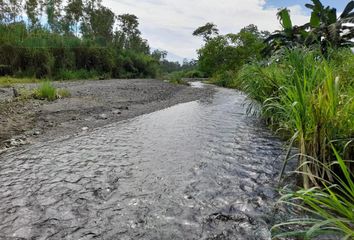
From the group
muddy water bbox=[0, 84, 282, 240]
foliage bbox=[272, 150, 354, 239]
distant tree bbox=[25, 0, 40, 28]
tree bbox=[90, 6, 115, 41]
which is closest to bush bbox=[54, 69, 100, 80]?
distant tree bbox=[25, 0, 40, 28]

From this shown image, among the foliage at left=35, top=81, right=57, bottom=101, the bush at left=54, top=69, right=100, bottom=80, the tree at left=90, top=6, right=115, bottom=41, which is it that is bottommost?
the foliage at left=35, top=81, right=57, bottom=101

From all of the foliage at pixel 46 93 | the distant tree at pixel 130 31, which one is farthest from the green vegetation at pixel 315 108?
the distant tree at pixel 130 31

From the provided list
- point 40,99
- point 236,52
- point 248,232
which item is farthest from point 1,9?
point 248,232

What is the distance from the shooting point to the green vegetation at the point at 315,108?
1.81 metres

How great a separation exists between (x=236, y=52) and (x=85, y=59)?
14286 millimetres

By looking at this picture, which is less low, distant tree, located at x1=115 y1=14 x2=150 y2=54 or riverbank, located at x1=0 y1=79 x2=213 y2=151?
distant tree, located at x1=115 y1=14 x2=150 y2=54

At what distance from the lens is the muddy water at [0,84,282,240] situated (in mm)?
2309

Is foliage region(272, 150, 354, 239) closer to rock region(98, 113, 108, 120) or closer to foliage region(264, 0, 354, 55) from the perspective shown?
rock region(98, 113, 108, 120)

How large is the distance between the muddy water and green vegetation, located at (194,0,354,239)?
420 millimetres

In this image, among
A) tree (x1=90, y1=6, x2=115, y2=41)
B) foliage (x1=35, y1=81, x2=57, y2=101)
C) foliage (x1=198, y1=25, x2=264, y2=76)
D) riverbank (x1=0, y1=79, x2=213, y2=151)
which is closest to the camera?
riverbank (x1=0, y1=79, x2=213, y2=151)

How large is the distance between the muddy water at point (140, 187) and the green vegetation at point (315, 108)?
0.42m

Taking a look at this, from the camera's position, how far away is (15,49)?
49.9 feet

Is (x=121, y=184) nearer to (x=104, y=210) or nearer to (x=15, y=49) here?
(x=104, y=210)

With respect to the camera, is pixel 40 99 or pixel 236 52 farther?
pixel 236 52
